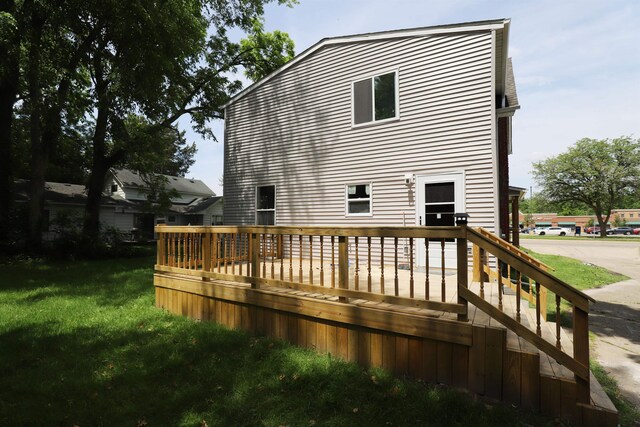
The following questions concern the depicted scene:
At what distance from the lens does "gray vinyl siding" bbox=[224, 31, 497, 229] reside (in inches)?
253

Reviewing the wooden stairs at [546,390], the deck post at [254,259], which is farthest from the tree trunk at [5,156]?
the wooden stairs at [546,390]

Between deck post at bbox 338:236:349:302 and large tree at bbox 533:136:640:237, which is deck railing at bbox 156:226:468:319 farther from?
large tree at bbox 533:136:640:237

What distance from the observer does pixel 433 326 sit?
297 centimetres

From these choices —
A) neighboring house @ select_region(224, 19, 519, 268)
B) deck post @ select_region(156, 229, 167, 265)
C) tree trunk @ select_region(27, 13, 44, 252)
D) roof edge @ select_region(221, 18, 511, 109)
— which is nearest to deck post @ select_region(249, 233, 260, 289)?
deck post @ select_region(156, 229, 167, 265)

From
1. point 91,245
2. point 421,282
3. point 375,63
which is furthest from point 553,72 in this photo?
point 91,245

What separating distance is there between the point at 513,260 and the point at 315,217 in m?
6.05

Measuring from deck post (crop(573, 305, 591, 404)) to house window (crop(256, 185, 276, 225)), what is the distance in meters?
7.61

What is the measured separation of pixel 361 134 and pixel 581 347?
245 inches

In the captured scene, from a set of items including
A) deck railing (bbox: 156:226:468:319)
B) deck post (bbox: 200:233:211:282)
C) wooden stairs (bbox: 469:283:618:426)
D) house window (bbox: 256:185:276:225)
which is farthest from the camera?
house window (bbox: 256:185:276:225)

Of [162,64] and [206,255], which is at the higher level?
[162,64]

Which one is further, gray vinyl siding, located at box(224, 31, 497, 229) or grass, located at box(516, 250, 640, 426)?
gray vinyl siding, located at box(224, 31, 497, 229)

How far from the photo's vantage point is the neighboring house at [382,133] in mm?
6406

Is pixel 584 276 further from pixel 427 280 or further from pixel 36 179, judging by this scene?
pixel 36 179

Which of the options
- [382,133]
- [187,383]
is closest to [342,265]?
[187,383]
